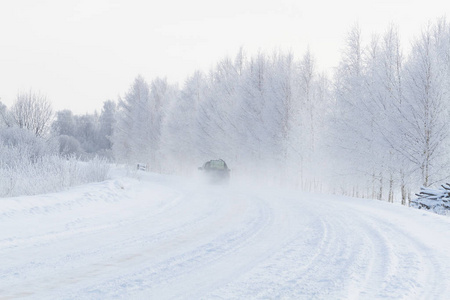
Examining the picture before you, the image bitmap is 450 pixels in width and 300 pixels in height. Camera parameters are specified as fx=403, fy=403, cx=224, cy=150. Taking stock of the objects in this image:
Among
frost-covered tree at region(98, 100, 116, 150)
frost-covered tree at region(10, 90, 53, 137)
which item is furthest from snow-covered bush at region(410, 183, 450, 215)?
frost-covered tree at region(98, 100, 116, 150)

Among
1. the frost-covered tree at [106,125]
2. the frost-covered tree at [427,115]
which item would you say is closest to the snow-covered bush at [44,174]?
the frost-covered tree at [427,115]

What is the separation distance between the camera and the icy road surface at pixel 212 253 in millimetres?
4566

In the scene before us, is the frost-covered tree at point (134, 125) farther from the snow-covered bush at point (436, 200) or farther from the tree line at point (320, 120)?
the snow-covered bush at point (436, 200)

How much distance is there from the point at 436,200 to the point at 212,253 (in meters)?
12.3

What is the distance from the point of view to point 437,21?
25.7 metres

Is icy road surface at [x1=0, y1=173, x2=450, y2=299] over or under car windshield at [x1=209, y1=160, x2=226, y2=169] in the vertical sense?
under

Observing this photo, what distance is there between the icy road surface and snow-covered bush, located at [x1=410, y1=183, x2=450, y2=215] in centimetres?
413

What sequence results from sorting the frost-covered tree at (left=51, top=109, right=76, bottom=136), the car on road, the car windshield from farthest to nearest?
the frost-covered tree at (left=51, top=109, right=76, bottom=136) < the car windshield < the car on road

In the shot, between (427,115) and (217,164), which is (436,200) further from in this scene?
(217,164)

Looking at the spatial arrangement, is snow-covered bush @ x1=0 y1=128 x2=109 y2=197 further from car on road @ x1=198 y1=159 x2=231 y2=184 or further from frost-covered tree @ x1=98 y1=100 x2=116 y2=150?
frost-covered tree @ x1=98 y1=100 x2=116 y2=150

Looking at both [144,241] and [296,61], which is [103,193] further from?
[296,61]

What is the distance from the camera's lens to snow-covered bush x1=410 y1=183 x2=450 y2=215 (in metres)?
14.9

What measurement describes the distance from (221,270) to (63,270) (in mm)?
2055

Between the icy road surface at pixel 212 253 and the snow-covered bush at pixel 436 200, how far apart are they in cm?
413
